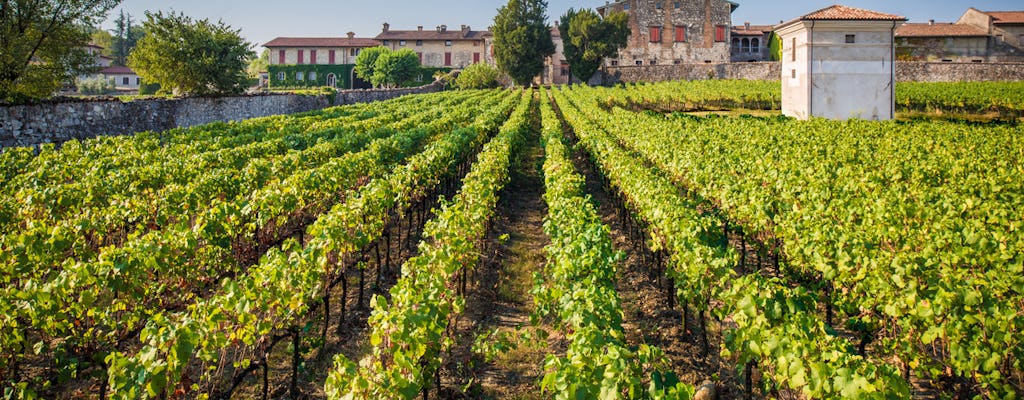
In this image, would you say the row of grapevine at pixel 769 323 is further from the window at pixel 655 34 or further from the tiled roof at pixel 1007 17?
the tiled roof at pixel 1007 17

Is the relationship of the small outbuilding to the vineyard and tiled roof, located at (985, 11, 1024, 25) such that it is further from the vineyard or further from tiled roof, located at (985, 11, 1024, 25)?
tiled roof, located at (985, 11, 1024, 25)

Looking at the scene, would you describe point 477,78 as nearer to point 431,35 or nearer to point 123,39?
point 431,35

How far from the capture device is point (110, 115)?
20969 mm

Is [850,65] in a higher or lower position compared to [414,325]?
higher

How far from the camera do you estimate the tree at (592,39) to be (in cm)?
5900

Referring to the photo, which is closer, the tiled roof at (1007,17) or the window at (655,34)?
the tiled roof at (1007,17)

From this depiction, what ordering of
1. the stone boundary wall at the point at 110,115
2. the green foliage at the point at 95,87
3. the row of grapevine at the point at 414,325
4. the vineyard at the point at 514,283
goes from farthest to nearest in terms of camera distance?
the green foliage at the point at 95,87 < the stone boundary wall at the point at 110,115 < the vineyard at the point at 514,283 < the row of grapevine at the point at 414,325

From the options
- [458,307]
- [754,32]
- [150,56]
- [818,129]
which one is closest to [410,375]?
[458,307]

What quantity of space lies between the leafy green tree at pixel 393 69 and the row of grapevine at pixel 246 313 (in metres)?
54.4

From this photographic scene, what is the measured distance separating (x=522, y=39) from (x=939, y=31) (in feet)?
124

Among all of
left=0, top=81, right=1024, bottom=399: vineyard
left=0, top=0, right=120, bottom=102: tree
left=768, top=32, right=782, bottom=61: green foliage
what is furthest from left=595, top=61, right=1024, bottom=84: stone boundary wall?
left=0, top=0, right=120, bottom=102: tree

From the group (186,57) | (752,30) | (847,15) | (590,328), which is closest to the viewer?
(590,328)

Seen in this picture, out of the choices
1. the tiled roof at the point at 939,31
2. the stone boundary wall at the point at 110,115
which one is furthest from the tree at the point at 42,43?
the tiled roof at the point at 939,31

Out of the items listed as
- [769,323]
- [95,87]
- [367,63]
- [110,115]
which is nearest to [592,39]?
[367,63]
